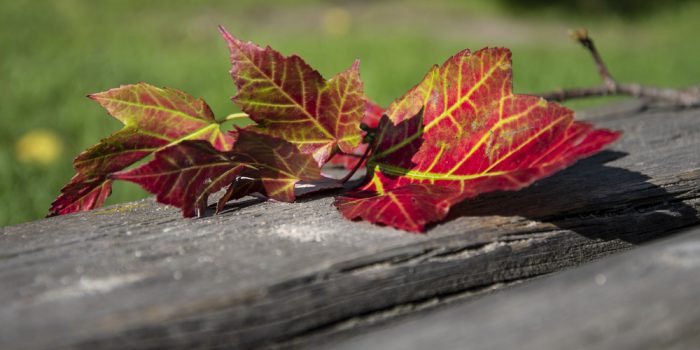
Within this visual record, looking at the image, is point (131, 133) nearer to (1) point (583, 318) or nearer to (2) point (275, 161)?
(2) point (275, 161)

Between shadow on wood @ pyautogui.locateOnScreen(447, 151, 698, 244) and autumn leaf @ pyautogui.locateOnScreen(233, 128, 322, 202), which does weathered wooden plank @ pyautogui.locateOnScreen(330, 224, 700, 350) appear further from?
autumn leaf @ pyautogui.locateOnScreen(233, 128, 322, 202)

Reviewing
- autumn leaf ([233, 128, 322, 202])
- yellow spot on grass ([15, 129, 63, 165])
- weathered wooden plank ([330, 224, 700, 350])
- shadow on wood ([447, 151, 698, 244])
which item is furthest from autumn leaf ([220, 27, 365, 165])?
yellow spot on grass ([15, 129, 63, 165])

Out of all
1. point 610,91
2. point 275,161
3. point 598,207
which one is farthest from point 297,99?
point 610,91

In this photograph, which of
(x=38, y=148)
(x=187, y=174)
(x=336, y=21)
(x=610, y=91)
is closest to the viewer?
(x=187, y=174)

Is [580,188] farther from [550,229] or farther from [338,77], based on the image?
[338,77]

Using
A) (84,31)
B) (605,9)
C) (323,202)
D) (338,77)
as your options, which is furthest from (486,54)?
(605,9)

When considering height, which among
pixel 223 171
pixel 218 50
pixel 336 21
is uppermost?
pixel 336 21

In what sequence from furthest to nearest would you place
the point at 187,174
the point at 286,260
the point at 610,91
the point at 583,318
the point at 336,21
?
the point at 336,21 < the point at 610,91 < the point at 187,174 < the point at 286,260 < the point at 583,318
